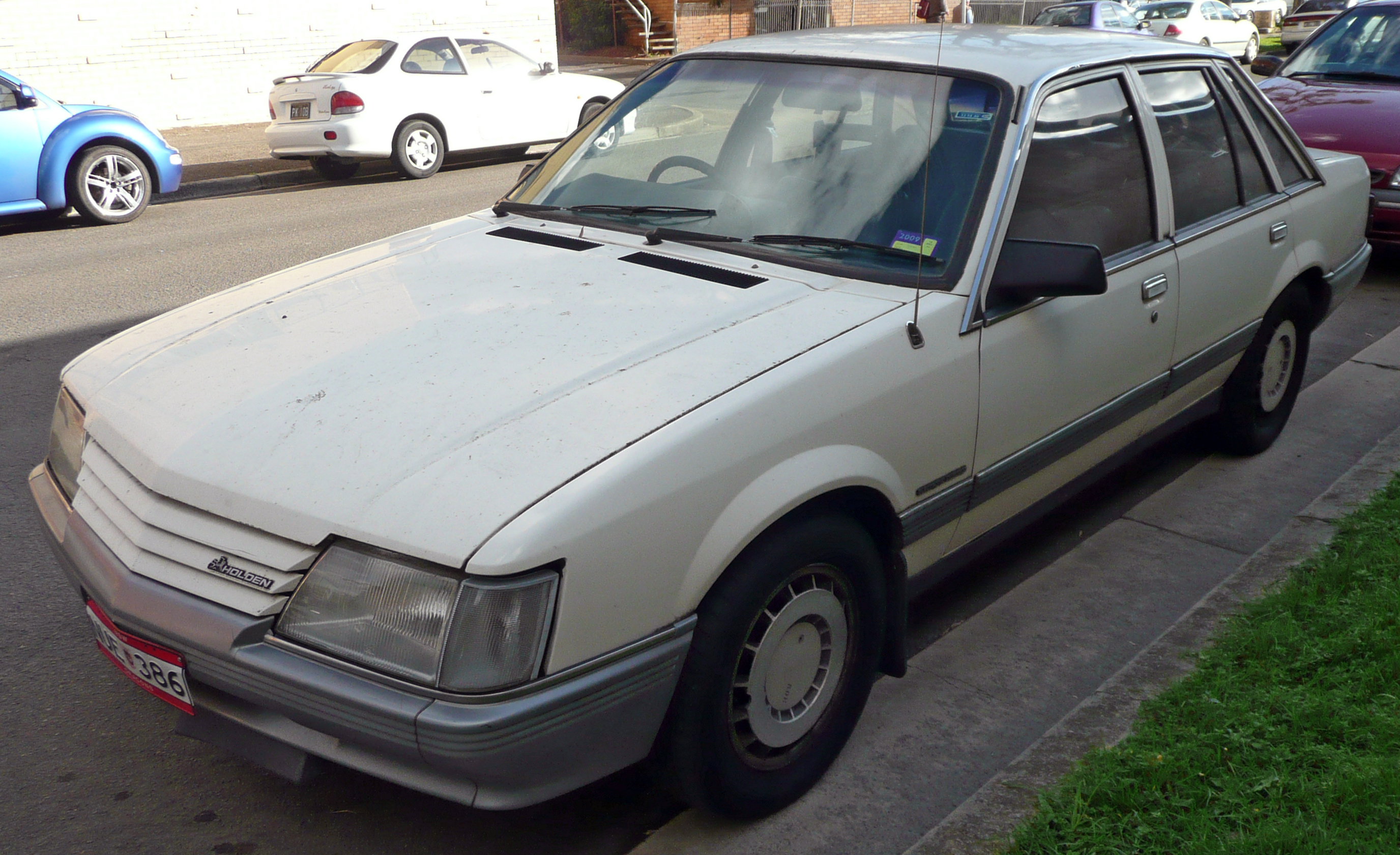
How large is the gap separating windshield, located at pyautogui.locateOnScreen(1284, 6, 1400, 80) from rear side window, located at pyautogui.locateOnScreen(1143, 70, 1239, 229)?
201 inches

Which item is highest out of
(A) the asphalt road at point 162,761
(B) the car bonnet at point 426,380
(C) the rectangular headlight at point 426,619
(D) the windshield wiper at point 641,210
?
(D) the windshield wiper at point 641,210

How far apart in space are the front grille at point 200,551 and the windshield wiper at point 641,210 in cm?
162

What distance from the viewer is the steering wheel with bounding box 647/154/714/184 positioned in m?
3.62

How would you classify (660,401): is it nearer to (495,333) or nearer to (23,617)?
(495,333)

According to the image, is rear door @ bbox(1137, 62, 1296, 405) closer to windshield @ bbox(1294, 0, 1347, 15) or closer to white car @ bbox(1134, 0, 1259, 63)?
white car @ bbox(1134, 0, 1259, 63)

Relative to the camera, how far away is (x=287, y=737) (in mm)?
2330

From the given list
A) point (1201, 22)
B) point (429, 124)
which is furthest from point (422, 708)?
point (1201, 22)

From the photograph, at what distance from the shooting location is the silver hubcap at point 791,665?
2.61m

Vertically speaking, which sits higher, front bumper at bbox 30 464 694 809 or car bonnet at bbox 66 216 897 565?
car bonnet at bbox 66 216 897 565

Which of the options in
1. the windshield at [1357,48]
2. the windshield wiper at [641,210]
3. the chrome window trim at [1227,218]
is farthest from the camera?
the windshield at [1357,48]

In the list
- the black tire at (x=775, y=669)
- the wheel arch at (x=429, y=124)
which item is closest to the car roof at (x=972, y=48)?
the black tire at (x=775, y=669)

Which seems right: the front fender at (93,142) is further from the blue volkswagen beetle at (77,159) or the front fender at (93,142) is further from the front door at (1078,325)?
the front door at (1078,325)

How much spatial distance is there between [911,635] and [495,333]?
5.61 ft

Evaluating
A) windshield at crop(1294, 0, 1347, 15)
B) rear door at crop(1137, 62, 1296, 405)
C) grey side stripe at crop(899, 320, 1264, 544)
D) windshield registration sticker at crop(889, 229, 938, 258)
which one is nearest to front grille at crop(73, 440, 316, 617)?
grey side stripe at crop(899, 320, 1264, 544)
